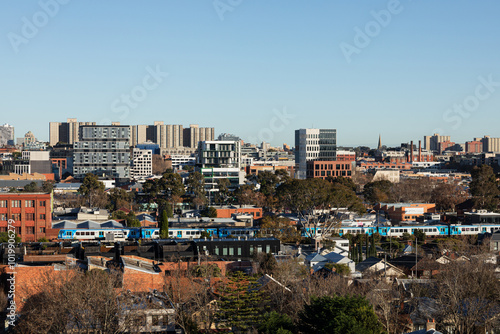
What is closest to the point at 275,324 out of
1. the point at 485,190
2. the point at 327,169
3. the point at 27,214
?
the point at 27,214

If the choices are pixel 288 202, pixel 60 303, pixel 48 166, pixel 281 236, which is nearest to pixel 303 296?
pixel 60 303

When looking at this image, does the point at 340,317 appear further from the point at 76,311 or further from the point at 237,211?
the point at 237,211

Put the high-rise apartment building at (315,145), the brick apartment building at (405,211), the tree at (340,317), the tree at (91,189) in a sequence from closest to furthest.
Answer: the tree at (340,317)
the brick apartment building at (405,211)
the tree at (91,189)
the high-rise apartment building at (315,145)

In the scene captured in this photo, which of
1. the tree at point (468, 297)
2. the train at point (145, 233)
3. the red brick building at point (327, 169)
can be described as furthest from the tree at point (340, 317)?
the red brick building at point (327, 169)

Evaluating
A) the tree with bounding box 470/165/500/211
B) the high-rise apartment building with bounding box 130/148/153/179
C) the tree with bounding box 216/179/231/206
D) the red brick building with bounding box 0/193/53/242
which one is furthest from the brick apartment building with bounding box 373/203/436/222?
the high-rise apartment building with bounding box 130/148/153/179

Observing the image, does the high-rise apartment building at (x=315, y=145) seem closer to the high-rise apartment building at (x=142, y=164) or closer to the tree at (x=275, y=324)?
the high-rise apartment building at (x=142, y=164)

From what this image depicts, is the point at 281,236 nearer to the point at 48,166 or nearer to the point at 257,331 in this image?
the point at 257,331

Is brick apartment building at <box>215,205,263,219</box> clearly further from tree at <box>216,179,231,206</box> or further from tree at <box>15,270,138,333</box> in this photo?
tree at <box>15,270,138,333</box>
